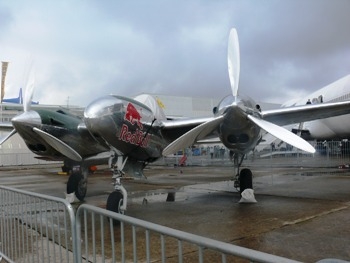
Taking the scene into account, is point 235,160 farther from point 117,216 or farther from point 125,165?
point 117,216

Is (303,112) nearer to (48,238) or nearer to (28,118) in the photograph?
(28,118)

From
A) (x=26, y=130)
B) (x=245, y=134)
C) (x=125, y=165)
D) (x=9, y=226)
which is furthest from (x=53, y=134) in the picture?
(x=245, y=134)

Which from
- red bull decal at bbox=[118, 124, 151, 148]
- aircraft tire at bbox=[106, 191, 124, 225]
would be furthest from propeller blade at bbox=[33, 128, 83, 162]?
aircraft tire at bbox=[106, 191, 124, 225]

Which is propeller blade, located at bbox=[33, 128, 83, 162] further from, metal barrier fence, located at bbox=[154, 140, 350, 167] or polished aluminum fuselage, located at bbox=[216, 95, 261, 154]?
metal barrier fence, located at bbox=[154, 140, 350, 167]

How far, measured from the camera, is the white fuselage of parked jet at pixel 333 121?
2222 cm

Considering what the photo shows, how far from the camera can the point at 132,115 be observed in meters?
7.20

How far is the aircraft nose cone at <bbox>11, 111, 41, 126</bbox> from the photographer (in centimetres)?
796

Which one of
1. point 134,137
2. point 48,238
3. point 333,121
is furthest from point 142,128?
point 333,121

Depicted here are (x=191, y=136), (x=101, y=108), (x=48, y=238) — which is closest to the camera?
(x=48, y=238)

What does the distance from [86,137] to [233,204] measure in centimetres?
399

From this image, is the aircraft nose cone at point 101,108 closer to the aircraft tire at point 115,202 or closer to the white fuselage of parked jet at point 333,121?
the aircraft tire at point 115,202

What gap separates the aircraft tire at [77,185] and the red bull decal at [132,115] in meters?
3.55

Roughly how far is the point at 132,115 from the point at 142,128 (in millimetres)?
480

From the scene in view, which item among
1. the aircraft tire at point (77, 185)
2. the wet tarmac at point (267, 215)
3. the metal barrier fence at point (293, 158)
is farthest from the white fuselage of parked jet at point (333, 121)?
the aircraft tire at point (77, 185)
